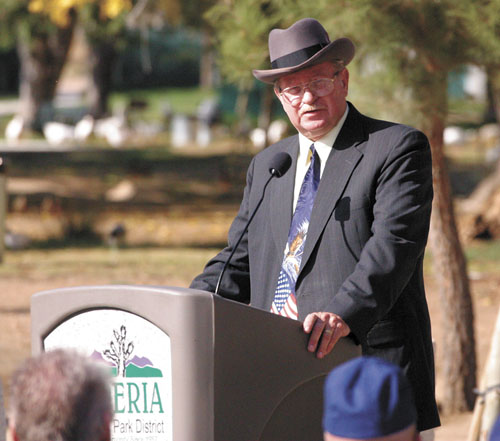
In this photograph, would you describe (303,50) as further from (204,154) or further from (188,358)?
(204,154)

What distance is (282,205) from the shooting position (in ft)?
11.0

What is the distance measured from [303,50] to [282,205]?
53 cm

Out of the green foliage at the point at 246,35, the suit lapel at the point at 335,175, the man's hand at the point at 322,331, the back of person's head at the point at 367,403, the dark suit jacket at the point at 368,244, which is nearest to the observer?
the back of person's head at the point at 367,403

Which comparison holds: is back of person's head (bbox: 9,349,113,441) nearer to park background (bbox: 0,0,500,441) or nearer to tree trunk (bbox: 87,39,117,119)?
park background (bbox: 0,0,500,441)

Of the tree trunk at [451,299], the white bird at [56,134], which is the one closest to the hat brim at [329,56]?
the tree trunk at [451,299]

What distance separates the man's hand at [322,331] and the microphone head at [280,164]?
2.15 feet

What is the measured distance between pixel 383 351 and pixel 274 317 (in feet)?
2.08

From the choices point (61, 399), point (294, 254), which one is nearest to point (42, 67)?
point (294, 254)

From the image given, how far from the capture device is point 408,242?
10.1 feet

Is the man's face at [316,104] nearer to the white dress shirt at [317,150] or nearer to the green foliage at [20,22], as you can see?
the white dress shirt at [317,150]

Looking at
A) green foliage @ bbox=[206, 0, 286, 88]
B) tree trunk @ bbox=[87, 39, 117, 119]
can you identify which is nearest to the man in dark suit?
green foliage @ bbox=[206, 0, 286, 88]

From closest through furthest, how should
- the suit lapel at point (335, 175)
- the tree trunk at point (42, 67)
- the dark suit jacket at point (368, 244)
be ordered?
the dark suit jacket at point (368, 244) < the suit lapel at point (335, 175) < the tree trunk at point (42, 67)

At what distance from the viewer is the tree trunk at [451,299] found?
7.58m

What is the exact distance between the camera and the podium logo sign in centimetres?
270
